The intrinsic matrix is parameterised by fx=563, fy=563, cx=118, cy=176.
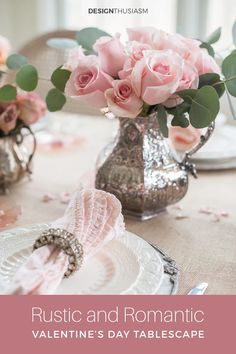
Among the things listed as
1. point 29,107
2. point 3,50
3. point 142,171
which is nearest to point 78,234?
point 142,171

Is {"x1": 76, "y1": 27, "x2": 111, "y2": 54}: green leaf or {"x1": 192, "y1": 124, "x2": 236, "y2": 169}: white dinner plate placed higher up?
{"x1": 76, "y1": 27, "x2": 111, "y2": 54}: green leaf

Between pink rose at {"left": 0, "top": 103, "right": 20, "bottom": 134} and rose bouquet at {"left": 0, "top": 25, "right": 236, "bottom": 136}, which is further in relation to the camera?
pink rose at {"left": 0, "top": 103, "right": 20, "bottom": 134}

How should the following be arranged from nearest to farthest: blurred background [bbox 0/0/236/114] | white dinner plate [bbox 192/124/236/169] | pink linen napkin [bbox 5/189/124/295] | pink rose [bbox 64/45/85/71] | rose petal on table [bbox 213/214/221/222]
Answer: pink linen napkin [bbox 5/189/124/295] → pink rose [bbox 64/45/85/71] → rose petal on table [bbox 213/214/221/222] → white dinner plate [bbox 192/124/236/169] → blurred background [bbox 0/0/236/114]

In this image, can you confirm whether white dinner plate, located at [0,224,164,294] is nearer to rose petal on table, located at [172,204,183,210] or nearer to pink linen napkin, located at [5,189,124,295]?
pink linen napkin, located at [5,189,124,295]

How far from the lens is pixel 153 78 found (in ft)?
3.11

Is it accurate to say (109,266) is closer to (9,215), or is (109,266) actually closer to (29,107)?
(9,215)

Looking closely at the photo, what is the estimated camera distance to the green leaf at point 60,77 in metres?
1.08

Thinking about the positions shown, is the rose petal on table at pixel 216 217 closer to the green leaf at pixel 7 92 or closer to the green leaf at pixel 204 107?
the green leaf at pixel 204 107

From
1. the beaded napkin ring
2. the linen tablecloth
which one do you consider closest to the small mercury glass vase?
the linen tablecloth

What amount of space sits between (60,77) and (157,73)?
0.74 feet

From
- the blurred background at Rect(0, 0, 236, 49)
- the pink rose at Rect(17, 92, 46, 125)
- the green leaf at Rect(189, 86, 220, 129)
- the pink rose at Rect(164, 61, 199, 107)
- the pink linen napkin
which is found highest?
the pink rose at Rect(164, 61, 199, 107)

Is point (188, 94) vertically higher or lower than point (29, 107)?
higher

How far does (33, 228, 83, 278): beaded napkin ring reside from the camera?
82cm
